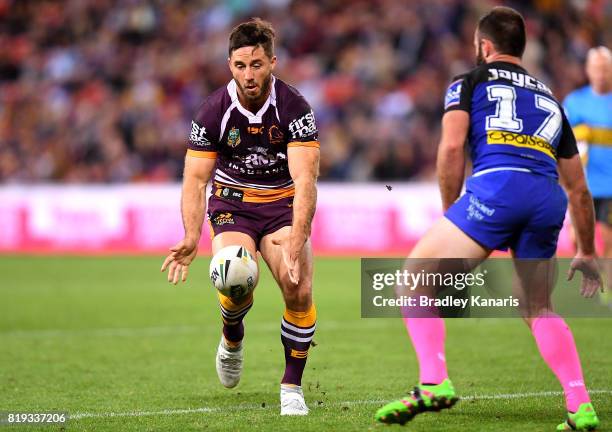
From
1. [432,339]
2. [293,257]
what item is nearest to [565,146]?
[432,339]

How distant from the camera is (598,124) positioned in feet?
37.4

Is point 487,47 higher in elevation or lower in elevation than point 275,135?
higher

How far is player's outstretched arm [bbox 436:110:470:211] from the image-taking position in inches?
216

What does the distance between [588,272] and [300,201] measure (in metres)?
1.73

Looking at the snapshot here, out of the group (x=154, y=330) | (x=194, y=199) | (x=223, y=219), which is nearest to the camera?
(x=194, y=199)

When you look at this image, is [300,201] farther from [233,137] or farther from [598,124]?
[598,124]

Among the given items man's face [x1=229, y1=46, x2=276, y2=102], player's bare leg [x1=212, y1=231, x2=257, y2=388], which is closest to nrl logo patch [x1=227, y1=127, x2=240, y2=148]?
man's face [x1=229, y1=46, x2=276, y2=102]

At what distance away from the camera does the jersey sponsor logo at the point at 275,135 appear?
268 inches

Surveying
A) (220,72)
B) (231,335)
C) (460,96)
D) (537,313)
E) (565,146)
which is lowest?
(231,335)

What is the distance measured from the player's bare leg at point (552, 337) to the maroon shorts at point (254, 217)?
1.89 metres

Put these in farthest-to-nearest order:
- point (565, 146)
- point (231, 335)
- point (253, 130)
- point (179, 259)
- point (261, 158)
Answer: point (231, 335), point (261, 158), point (253, 130), point (179, 259), point (565, 146)

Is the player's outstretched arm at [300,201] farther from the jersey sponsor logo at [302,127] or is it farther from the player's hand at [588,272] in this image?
the player's hand at [588,272]

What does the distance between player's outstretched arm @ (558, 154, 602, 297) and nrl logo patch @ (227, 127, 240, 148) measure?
81.9 inches

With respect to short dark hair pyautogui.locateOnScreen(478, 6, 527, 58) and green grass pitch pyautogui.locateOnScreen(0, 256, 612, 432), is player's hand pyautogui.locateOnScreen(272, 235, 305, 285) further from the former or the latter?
short dark hair pyautogui.locateOnScreen(478, 6, 527, 58)
